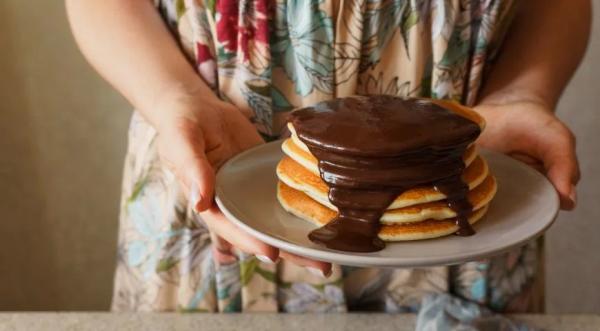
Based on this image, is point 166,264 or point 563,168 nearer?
point 563,168

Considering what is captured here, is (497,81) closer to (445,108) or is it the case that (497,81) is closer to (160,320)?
(445,108)

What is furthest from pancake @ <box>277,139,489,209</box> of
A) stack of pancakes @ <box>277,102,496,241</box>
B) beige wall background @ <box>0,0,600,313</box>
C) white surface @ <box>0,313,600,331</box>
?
beige wall background @ <box>0,0,600,313</box>

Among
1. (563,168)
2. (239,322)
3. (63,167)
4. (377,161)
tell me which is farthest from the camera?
(63,167)

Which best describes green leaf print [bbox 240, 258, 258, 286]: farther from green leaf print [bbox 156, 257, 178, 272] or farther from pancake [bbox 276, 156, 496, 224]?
pancake [bbox 276, 156, 496, 224]

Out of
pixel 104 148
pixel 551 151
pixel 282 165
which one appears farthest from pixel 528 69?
pixel 104 148

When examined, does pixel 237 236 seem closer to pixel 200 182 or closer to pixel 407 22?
pixel 200 182

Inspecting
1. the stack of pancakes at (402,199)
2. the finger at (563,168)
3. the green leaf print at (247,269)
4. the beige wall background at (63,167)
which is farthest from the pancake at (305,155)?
the beige wall background at (63,167)

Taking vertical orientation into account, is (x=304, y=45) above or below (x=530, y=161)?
above

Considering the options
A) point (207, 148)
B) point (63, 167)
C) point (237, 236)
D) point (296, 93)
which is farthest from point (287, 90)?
point (63, 167)
